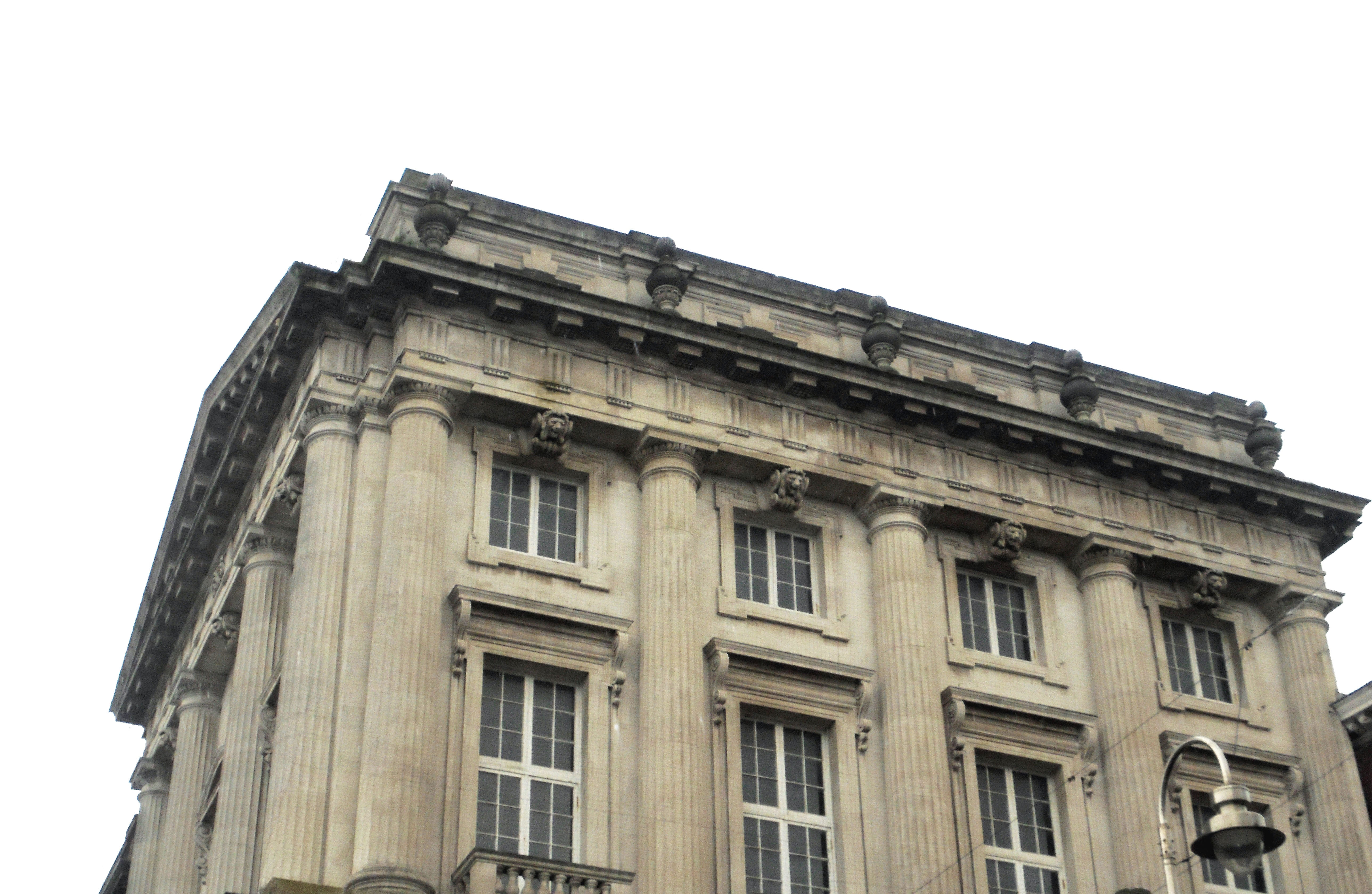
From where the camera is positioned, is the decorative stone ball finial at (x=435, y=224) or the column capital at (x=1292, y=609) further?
the column capital at (x=1292, y=609)

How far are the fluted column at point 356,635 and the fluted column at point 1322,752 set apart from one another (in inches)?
687

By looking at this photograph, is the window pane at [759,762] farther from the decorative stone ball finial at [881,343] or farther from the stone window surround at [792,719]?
the decorative stone ball finial at [881,343]

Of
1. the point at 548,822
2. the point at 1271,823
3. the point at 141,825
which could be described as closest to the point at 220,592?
the point at 141,825

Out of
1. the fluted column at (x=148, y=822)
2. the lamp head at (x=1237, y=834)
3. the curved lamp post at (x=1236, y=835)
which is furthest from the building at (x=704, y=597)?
the lamp head at (x=1237, y=834)

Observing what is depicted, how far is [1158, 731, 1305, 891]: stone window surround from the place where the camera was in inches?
1277

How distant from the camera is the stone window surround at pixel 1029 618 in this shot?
3250 centimetres

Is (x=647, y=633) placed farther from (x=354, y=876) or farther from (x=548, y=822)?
(x=354, y=876)

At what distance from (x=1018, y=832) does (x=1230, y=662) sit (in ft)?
22.0

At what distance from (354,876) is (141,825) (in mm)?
17675

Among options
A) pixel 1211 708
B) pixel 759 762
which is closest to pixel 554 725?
pixel 759 762

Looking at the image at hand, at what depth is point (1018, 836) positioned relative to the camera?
31281 mm

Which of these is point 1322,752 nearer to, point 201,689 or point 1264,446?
point 1264,446

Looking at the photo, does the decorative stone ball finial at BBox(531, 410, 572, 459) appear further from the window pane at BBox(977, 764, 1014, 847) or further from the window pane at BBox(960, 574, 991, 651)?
the window pane at BBox(977, 764, 1014, 847)

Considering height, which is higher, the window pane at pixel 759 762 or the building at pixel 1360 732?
the building at pixel 1360 732
